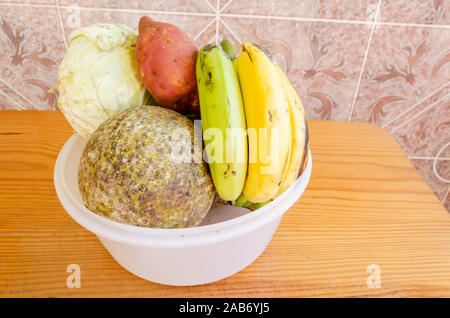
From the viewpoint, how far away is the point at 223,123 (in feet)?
1.04

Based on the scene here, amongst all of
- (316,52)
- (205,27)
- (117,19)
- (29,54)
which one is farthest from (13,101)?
(316,52)

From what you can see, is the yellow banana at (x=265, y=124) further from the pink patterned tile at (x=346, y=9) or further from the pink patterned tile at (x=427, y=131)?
the pink patterned tile at (x=427, y=131)

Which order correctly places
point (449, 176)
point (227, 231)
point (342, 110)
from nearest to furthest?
point (227, 231)
point (342, 110)
point (449, 176)

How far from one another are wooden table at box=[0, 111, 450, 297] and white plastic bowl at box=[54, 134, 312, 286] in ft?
0.10

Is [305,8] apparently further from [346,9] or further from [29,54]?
[29,54]

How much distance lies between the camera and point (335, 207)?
512 mm

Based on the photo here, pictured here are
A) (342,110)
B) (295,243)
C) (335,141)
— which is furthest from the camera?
(342,110)

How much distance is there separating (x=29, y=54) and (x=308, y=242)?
79 centimetres

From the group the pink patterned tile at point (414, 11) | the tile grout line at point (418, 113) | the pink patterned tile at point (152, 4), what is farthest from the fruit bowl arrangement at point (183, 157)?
the tile grout line at point (418, 113)

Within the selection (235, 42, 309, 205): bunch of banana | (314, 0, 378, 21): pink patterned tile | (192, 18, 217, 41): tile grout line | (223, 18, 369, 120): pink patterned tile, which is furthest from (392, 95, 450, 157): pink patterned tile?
(235, 42, 309, 205): bunch of banana

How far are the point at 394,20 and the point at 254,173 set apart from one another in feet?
2.19
